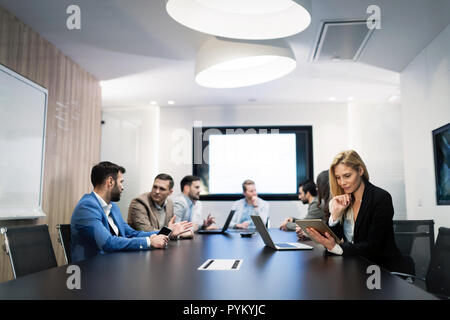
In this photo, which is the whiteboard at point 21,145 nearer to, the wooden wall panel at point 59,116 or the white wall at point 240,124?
the wooden wall panel at point 59,116

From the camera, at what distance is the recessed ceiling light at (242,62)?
3.31 meters

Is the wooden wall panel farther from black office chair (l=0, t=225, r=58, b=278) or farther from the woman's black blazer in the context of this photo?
the woman's black blazer

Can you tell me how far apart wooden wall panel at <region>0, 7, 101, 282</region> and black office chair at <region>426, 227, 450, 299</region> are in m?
3.53

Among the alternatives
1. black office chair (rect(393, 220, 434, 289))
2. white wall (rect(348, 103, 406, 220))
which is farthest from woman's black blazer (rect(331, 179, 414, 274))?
white wall (rect(348, 103, 406, 220))

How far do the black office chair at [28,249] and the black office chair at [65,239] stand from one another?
372 millimetres

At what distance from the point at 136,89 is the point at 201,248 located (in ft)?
13.7

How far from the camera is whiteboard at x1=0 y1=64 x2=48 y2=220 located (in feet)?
11.8

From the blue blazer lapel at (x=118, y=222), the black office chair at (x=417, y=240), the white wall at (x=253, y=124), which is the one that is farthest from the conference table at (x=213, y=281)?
the white wall at (x=253, y=124)

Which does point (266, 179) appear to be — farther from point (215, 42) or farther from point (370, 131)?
point (215, 42)

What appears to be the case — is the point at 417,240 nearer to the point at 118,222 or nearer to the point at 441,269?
the point at 441,269

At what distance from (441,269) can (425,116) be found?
9.61ft

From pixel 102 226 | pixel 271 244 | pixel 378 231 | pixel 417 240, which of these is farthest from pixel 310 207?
pixel 102 226

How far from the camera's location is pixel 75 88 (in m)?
5.00
